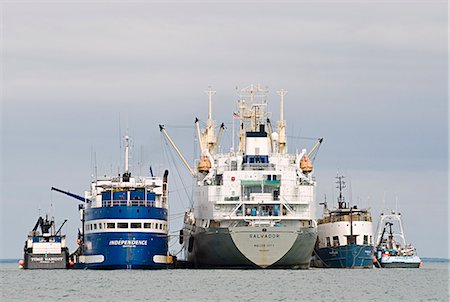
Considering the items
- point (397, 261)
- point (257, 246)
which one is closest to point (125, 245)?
point (257, 246)

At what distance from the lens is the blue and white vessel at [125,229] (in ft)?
396

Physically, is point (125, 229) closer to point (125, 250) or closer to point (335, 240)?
point (125, 250)

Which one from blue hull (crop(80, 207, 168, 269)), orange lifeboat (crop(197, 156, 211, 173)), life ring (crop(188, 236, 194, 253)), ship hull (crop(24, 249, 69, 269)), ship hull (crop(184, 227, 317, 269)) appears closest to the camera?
ship hull (crop(184, 227, 317, 269))

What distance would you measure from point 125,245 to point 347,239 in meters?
31.6

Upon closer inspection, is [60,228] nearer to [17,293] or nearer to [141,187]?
[141,187]

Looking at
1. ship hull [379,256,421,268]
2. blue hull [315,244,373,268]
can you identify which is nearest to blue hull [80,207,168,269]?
blue hull [315,244,373,268]

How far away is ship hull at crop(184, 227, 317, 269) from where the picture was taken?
112625 mm

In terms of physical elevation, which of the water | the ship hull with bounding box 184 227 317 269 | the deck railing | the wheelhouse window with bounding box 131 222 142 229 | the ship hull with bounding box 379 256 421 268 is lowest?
the water

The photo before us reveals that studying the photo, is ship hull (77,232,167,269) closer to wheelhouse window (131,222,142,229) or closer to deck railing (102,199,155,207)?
wheelhouse window (131,222,142,229)

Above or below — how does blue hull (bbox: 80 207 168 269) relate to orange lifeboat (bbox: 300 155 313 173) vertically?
below

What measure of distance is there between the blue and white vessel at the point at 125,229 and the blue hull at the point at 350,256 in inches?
902

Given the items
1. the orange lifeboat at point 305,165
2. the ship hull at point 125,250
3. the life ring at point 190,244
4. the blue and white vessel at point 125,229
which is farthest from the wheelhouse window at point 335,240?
the ship hull at point 125,250

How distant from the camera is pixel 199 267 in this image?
124875 millimetres

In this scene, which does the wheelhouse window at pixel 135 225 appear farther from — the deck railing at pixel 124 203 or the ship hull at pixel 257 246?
the ship hull at pixel 257 246
